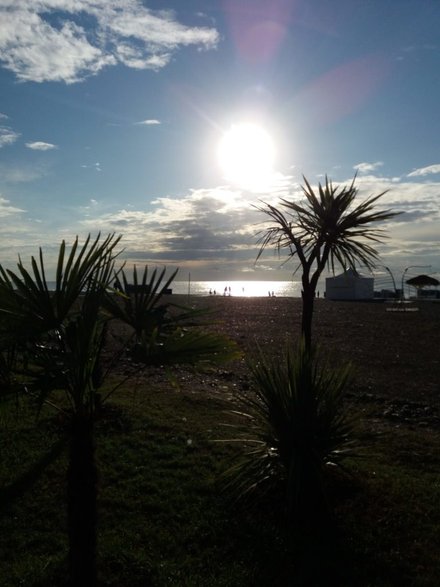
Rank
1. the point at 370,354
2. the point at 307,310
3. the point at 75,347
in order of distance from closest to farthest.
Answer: the point at 75,347 → the point at 307,310 → the point at 370,354

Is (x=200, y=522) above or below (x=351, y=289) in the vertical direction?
below

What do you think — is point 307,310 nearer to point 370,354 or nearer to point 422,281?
point 370,354

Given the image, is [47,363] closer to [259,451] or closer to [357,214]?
[259,451]

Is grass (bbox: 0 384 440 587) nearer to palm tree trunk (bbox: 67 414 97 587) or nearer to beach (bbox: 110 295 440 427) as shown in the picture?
palm tree trunk (bbox: 67 414 97 587)

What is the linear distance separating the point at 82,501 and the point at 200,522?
1.75m

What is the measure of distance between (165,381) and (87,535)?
901 cm

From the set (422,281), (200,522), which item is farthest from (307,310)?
(422,281)

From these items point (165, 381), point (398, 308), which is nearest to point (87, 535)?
point (165, 381)

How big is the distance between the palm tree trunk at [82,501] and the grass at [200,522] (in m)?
0.61

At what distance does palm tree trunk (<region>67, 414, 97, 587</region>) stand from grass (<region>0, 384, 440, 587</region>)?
61 centimetres

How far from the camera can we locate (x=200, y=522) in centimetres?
511

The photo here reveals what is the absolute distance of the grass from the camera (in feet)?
14.2

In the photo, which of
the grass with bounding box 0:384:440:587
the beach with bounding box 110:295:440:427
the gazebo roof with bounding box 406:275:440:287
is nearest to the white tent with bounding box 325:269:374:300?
the gazebo roof with bounding box 406:275:440:287

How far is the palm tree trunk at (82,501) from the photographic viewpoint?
144 inches
